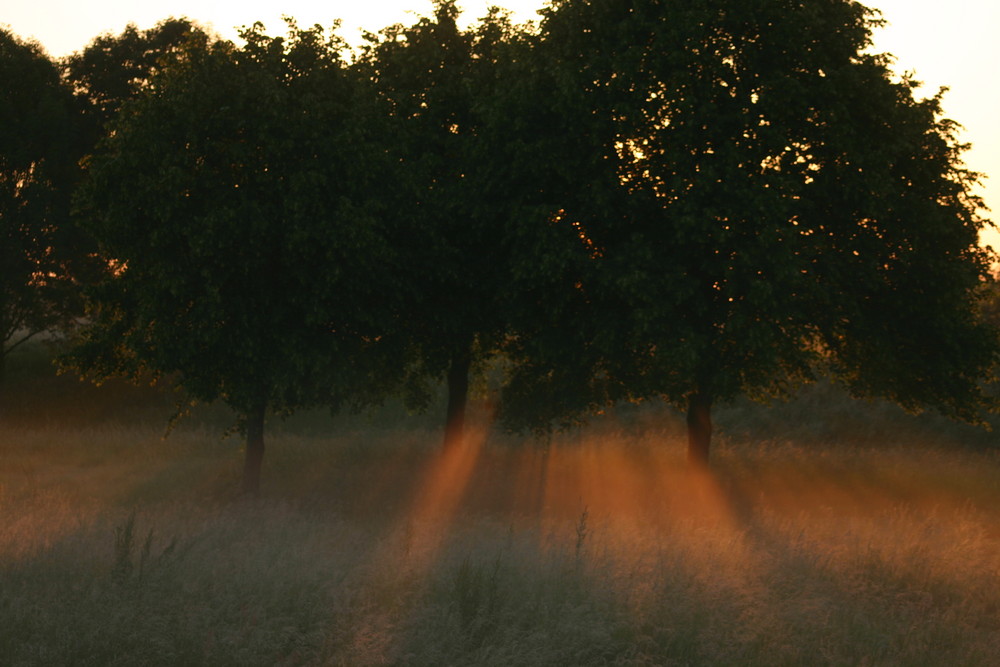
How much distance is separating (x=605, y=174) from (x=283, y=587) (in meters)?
11.2

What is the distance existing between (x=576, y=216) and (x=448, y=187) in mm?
2999

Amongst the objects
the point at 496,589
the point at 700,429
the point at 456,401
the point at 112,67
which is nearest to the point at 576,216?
the point at 700,429

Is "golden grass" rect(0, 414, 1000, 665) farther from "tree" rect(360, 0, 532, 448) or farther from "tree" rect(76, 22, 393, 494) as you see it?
"tree" rect(360, 0, 532, 448)

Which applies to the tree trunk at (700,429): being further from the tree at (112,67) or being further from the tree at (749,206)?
the tree at (112,67)

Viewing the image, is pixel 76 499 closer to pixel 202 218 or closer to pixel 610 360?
pixel 202 218

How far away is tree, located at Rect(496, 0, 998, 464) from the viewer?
16219mm

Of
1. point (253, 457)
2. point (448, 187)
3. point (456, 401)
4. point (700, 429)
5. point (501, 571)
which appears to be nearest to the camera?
point (501, 571)

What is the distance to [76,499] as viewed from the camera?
18656 millimetres

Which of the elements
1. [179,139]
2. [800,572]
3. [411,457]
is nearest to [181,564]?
[800,572]

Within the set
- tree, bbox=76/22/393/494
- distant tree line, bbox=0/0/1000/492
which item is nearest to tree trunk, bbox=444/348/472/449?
distant tree line, bbox=0/0/1000/492

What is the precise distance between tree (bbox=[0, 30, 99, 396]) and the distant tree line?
56.2 ft

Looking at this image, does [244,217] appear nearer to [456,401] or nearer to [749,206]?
[456,401]

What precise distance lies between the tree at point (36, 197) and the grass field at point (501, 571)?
13852mm

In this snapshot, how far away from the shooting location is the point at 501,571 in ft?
30.3
